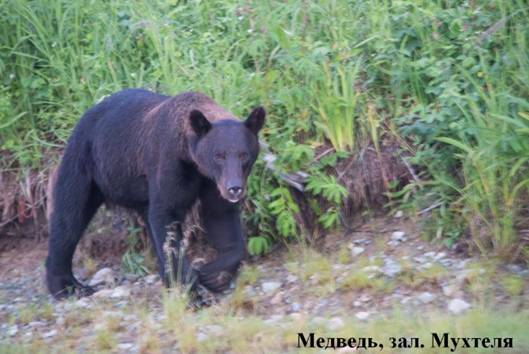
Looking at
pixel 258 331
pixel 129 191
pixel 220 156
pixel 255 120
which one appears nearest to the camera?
pixel 258 331

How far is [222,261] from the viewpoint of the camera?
23.2 ft

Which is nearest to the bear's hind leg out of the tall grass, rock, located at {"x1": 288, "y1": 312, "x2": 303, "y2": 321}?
the tall grass

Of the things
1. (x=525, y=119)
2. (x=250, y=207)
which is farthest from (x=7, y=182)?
(x=525, y=119)

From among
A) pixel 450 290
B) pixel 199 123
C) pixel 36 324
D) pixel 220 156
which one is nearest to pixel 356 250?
pixel 450 290

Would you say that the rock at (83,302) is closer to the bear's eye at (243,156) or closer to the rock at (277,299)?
the rock at (277,299)

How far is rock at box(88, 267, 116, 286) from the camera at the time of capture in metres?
8.00

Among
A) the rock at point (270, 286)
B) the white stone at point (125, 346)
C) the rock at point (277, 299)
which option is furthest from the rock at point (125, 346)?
the rock at point (270, 286)

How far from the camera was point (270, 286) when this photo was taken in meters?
7.15

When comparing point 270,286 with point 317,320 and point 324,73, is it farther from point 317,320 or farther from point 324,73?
point 324,73

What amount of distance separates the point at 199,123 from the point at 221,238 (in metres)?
0.92

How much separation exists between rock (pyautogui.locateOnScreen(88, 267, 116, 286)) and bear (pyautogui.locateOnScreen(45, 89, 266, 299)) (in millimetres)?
203

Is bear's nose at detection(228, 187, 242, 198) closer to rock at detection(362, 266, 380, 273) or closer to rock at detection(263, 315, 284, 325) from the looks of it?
rock at detection(263, 315, 284, 325)

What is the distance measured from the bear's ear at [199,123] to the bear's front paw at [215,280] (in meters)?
1.05

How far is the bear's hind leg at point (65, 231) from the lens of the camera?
7.78 m
